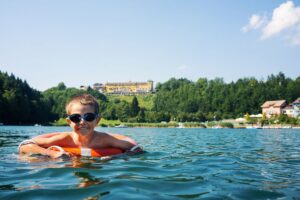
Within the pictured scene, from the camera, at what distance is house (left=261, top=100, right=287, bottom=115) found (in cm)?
14662

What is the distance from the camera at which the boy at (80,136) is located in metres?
7.43

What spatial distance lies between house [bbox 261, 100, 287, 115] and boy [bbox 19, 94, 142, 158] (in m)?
145

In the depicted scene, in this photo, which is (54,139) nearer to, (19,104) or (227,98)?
(19,104)

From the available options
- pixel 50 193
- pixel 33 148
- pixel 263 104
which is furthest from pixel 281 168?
pixel 263 104

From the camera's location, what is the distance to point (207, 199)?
4152mm

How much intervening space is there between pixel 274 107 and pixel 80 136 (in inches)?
5942

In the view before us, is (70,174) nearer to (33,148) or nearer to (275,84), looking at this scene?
(33,148)

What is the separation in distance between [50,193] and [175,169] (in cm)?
310

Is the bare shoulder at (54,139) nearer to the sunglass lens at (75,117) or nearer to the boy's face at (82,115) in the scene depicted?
the boy's face at (82,115)

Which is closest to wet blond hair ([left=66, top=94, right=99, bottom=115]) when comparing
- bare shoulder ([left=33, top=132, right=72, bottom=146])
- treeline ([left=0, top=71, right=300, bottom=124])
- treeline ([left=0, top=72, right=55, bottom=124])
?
bare shoulder ([left=33, top=132, right=72, bottom=146])

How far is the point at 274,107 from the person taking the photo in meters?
148

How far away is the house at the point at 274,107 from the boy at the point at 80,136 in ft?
475

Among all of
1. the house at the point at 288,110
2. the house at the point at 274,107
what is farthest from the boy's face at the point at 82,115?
the house at the point at 288,110

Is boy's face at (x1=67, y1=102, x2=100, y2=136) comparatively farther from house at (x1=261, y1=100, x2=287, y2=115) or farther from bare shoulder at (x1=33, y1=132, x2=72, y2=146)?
house at (x1=261, y1=100, x2=287, y2=115)
